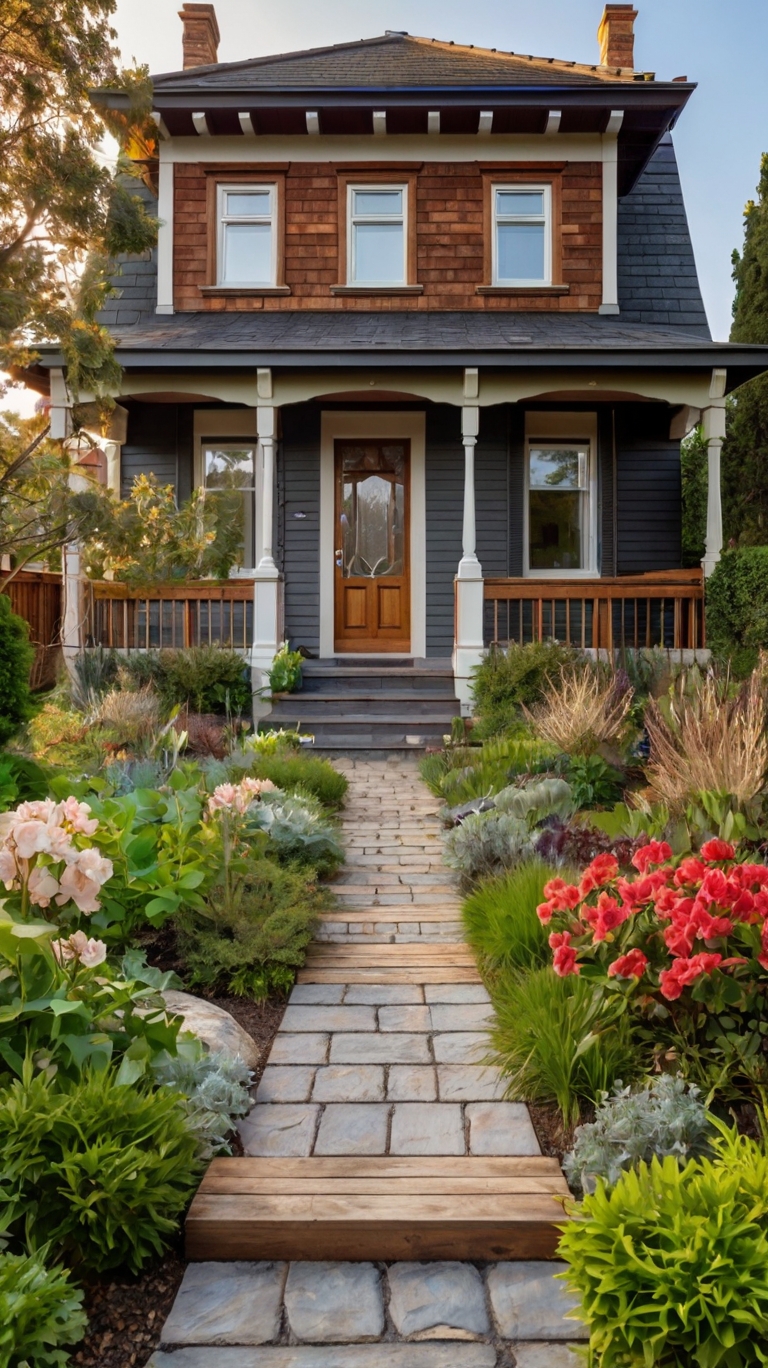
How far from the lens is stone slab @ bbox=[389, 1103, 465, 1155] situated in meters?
2.53

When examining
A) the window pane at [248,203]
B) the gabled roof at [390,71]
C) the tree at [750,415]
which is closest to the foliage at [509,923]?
the gabled roof at [390,71]

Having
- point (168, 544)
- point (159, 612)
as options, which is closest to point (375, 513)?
point (168, 544)

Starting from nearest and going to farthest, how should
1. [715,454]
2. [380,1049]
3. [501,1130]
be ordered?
[501,1130] → [380,1049] → [715,454]

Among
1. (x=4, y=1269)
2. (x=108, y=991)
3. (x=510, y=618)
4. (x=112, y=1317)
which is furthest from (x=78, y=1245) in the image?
(x=510, y=618)

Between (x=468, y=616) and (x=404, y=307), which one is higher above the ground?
(x=404, y=307)

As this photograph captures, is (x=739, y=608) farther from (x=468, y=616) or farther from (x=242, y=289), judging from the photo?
(x=242, y=289)

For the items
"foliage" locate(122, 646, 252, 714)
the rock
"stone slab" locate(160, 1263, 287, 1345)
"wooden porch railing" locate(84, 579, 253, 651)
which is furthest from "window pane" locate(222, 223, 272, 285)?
"stone slab" locate(160, 1263, 287, 1345)

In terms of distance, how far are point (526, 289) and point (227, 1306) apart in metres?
10.9

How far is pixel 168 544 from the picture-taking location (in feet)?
32.4

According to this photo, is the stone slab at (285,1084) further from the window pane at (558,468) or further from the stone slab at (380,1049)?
the window pane at (558,468)

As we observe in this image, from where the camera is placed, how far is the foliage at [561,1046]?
2.63m

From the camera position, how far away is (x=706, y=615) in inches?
368

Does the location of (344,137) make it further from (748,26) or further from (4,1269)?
(4,1269)

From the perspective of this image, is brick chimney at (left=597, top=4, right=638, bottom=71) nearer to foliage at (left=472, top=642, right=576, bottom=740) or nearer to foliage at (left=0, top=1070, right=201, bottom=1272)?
foliage at (left=472, top=642, right=576, bottom=740)
